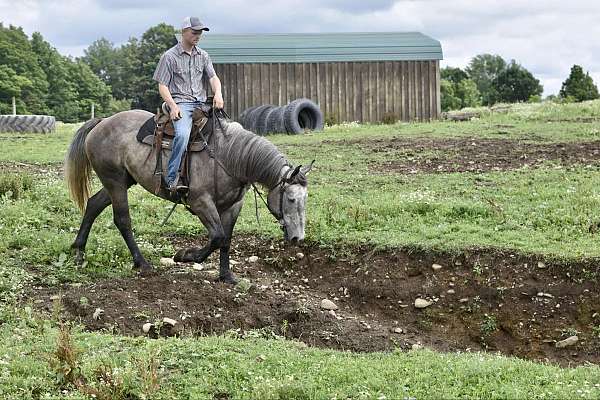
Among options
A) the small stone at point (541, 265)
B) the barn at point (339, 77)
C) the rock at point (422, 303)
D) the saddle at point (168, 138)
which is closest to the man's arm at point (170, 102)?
the saddle at point (168, 138)

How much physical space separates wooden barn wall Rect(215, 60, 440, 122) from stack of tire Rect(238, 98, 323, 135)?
4306 mm

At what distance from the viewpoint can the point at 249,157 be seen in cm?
1001

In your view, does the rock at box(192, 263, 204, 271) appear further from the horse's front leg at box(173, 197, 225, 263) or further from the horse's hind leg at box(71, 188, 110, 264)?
the horse's hind leg at box(71, 188, 110, 264)

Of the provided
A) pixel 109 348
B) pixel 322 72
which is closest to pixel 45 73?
pixel 322 72

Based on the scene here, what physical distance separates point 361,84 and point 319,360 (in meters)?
28.0

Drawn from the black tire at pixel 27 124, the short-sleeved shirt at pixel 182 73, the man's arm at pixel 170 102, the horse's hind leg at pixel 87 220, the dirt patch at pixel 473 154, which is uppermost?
the short-sleeved shirt at pixel 182 73

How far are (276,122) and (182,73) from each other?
1662cm

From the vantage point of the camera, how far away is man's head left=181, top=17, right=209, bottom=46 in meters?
10.2

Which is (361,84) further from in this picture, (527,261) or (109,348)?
(109,348)

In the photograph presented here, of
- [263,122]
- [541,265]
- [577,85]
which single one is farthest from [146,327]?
[577,85]

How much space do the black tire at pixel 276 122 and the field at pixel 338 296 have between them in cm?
1003

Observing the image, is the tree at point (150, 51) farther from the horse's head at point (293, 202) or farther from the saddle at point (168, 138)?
the horse's head at point (293, 202)

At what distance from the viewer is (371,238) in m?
12.0

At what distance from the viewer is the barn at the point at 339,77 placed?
3397 centimetres
